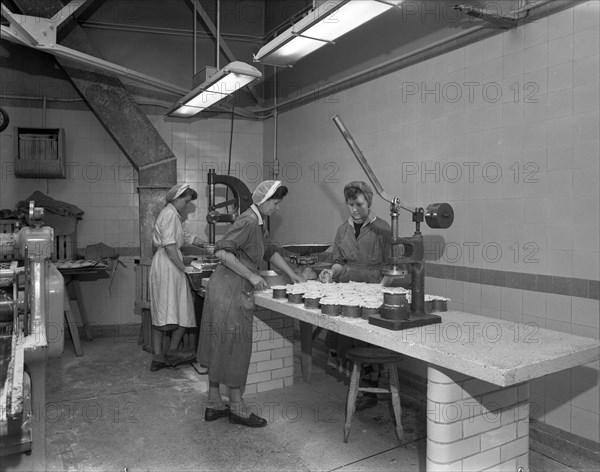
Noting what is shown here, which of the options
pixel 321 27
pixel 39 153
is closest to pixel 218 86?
pixel 321 27

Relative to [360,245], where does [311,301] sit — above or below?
below

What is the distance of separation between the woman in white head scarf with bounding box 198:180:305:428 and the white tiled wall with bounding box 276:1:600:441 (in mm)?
1534

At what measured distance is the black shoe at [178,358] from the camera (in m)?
5.20

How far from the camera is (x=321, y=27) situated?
136 inches

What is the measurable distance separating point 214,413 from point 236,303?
0.89 meters

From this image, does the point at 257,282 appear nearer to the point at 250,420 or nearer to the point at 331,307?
the point at 331,307

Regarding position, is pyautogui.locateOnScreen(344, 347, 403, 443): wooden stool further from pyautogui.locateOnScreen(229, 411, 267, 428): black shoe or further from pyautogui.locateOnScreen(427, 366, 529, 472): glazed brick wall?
pyautogui.locateOnScreen(427, 366, 529, 472): glazed brick wall

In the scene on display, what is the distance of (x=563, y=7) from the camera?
11.3 ft

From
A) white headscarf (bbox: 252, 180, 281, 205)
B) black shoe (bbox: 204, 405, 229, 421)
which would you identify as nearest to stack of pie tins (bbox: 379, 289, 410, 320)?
white headscarf (bbox: 252, 180, 281, 205)

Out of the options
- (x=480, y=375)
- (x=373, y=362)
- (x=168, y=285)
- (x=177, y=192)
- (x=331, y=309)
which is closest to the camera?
(x=480, y=375)

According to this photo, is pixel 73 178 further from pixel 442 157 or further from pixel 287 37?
pixel 442 157

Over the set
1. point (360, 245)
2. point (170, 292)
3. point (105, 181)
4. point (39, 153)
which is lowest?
point (170, 292)

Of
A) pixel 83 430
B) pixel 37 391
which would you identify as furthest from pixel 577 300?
pixel 83 430

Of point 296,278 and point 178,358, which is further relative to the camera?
point 178,358
